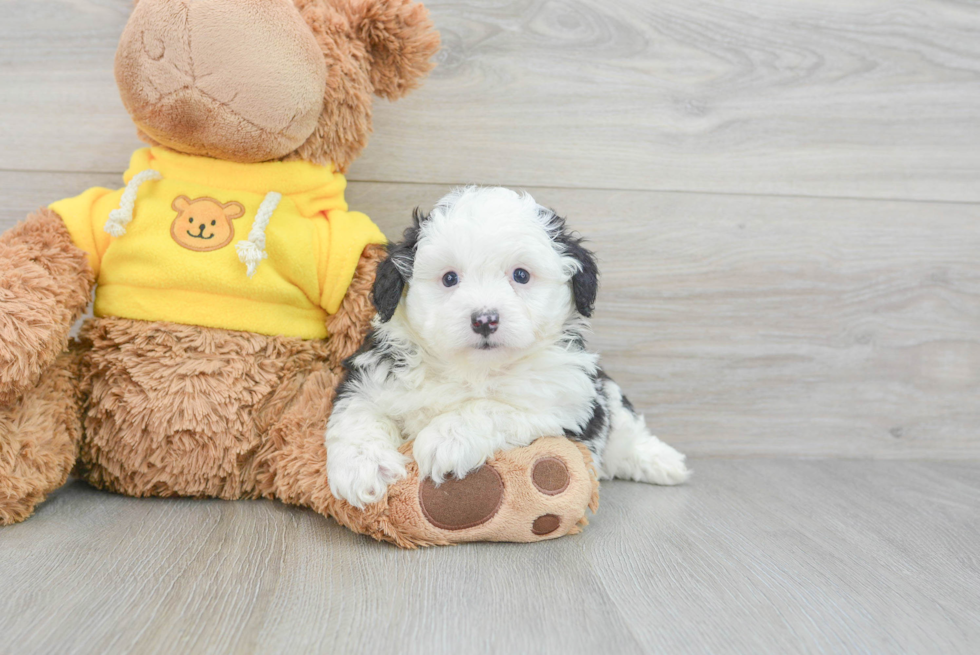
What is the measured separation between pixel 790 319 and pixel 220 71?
1419mm

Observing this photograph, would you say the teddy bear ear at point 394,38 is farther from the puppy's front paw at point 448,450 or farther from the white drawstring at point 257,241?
the puppy's front paw at point 448,450

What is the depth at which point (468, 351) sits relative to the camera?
112cm

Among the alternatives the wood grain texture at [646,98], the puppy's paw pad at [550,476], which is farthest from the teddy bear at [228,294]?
the wood grain texture at [646,98]

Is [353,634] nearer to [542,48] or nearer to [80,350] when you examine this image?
[80,350]

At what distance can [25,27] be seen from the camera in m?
1.57

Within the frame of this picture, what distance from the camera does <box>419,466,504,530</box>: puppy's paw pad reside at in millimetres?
1133

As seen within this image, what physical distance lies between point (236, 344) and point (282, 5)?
0.61m

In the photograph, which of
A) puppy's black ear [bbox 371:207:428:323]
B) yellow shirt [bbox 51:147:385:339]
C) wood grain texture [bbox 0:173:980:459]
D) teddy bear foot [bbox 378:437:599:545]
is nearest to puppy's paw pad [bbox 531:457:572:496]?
teddy bear foot [bbox 378:437:599:545]

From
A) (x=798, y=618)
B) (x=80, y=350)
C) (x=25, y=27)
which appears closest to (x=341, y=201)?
(x=80, y=350)

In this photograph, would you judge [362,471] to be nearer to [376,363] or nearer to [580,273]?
[376,363]

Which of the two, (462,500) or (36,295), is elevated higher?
(36,295)

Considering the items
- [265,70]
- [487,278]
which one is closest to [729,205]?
[487,278]

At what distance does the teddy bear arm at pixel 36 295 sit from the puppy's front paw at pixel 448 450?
0.65m

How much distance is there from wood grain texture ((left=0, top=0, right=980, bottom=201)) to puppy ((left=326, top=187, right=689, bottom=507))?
1.56ft
